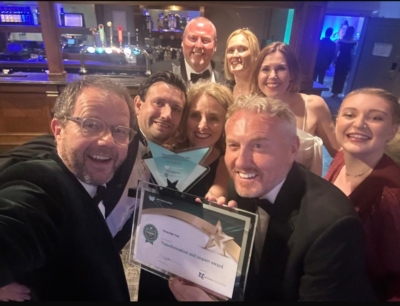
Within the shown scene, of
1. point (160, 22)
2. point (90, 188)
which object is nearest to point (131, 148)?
point (90, 188)

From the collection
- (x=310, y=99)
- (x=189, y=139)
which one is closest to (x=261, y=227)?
(x=189, y=139)

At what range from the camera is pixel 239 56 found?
158 cm

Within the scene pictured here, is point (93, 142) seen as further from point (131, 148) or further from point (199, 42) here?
point (199, 42)

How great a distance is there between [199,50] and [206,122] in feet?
3.13

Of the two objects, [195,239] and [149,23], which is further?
[149,23]

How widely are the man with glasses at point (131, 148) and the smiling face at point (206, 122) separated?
2.3 inches

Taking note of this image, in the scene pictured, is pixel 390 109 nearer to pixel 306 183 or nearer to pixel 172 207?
pixel 306 183

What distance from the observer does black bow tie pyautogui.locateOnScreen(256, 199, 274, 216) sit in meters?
0.74

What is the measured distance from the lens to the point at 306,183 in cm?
78

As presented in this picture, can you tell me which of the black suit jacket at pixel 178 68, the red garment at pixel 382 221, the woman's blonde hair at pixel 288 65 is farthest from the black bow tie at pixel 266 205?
the black suit jacket at pixel 178 68

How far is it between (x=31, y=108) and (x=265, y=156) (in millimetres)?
953

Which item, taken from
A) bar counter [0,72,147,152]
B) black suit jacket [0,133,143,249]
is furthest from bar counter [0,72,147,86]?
black suit jacket [0,133,143,249]

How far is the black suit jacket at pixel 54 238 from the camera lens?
24.0 inches

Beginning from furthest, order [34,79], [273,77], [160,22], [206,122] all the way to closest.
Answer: [160,22], [34,79], [273,77], [206,122]
